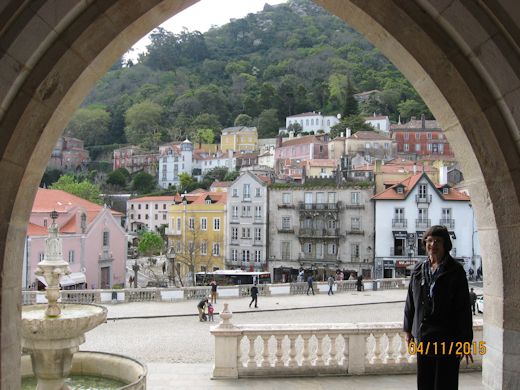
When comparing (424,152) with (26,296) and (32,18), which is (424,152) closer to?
(26,296)

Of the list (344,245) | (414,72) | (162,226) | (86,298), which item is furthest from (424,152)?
(414,72)

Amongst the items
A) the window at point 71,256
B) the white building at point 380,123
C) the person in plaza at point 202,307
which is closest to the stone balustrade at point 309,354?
the person in plaza at point 202,307

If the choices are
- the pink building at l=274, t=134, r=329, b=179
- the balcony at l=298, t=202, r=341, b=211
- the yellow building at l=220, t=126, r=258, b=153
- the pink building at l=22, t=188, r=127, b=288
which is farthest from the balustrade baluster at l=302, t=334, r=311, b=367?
the yellow building at l=220, t=126, r=258, b=153

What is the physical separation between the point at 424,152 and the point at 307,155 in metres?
17.3

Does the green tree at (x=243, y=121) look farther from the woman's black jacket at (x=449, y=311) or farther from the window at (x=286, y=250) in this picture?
the woman's black jacket at (x=449, y=311)

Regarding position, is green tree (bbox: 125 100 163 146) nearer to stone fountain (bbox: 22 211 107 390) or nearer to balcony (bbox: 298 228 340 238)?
balcony (bbox: 298 228 340 238)

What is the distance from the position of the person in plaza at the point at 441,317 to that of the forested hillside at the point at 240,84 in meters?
101

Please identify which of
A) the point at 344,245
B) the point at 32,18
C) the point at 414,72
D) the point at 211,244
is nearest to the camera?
the point at 32,18

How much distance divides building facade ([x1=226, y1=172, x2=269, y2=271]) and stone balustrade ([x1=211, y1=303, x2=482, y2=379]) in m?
36.1

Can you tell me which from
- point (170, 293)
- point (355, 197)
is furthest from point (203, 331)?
point (355, 197)

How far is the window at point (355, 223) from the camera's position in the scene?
42125 millimetres

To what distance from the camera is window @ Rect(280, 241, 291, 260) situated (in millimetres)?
44281

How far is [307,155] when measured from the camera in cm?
8381

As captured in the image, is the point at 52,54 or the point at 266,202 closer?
the point at 52,54
